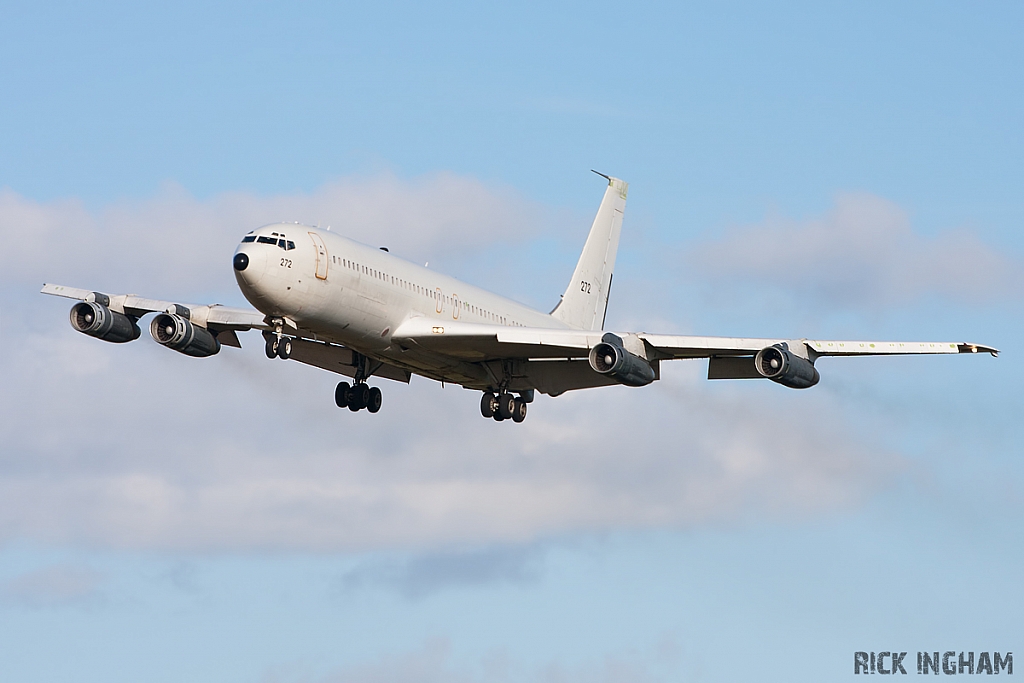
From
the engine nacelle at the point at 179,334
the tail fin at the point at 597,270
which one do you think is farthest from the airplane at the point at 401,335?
the tail fin at the point at 597,270

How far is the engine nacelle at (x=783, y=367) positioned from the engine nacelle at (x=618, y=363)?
414 centimetres

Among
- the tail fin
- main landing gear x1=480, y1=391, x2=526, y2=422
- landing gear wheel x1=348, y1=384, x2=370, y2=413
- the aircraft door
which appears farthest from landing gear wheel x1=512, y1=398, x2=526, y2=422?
the aircraft door

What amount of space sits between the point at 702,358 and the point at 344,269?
14.3m

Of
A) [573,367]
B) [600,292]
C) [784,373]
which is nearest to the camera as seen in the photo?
[784,373]

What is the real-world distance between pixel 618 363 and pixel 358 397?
41.9ft

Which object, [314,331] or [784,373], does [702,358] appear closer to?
[784,373]

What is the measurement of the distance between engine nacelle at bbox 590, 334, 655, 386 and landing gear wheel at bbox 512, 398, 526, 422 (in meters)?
7.54

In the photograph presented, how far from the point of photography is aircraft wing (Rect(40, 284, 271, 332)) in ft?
161

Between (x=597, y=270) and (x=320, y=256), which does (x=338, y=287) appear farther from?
(x=597, y=270)

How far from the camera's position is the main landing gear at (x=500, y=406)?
51.3 metres

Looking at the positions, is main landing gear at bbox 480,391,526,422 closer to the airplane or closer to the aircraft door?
the airplane

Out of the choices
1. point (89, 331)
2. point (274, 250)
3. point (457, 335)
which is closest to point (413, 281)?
point (457, 335)

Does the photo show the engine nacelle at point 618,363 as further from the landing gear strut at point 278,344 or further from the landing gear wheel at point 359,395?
the landing gear wheel at point 359,395

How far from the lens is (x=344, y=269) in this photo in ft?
139
